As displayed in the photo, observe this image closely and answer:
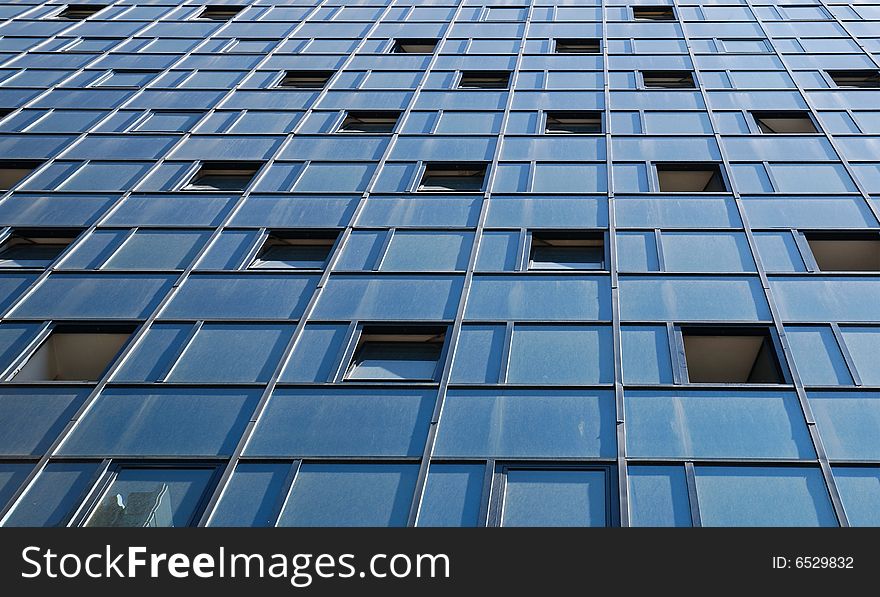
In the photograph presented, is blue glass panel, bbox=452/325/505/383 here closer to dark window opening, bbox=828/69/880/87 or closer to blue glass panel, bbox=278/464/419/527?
blue glass panel, bbox=278/464/419/527

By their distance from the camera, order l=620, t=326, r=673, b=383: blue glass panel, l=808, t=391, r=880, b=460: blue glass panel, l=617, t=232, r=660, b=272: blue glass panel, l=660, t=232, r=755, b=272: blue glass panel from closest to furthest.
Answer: l=808, t=391, r=880, b=460: blue glass panel, l=620, t=326, r=673, b=383: blue glass panel, l=660, t=232, r=755, b=272: blue glass panel, l=617, t=232, r=660, b=272: blue glass panel

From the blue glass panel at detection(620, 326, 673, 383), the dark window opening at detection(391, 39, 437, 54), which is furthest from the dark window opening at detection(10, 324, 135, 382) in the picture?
the dark window opening at detection(391, 39, 437, 54)

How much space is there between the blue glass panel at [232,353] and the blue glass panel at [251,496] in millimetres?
2053

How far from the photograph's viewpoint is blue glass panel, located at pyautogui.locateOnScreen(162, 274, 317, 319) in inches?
597

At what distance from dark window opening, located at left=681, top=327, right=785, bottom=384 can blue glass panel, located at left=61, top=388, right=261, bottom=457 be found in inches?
288

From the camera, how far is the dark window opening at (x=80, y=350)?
1482cm

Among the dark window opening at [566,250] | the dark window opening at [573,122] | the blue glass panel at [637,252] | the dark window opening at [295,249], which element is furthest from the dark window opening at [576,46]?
the dark window opening at [295,249]

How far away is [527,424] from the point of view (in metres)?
12.4

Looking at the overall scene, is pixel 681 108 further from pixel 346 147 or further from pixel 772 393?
pixel 772 393

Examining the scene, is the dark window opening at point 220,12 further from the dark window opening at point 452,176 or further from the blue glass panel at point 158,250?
the blue glass panel at point 158,250

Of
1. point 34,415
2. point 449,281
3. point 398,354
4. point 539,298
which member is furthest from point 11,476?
point 539,298

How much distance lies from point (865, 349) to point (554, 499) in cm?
592

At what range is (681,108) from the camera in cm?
2167
